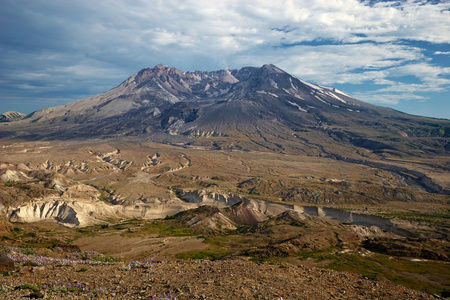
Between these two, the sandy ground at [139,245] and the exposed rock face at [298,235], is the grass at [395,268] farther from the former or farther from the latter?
the sandy ground at [139,245]

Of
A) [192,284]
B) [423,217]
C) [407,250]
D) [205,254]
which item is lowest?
[423,217]

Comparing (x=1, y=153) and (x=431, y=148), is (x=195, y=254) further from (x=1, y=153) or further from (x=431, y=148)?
(x=431, y=148)

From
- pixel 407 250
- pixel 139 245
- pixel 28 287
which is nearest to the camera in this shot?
pixel 28 287

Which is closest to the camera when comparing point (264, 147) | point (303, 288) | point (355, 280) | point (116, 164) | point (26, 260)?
point (303, 288)

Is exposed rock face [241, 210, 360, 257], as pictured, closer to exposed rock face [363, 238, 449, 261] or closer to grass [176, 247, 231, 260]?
exposed rock face [363, 238, 449, 261]

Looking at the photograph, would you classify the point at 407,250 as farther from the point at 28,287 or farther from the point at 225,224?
the point at 28,287

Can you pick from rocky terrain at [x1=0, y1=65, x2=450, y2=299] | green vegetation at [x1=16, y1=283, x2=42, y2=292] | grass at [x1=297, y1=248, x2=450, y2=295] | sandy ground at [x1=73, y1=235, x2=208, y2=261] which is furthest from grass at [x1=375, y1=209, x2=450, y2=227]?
green vegetation at [x1=16, y1=283, x2=42, y2=292]

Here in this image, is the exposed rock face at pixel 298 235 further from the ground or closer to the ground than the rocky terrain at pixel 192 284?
closer to the ground

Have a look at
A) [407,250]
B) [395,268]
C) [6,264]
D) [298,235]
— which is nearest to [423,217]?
[407,250]

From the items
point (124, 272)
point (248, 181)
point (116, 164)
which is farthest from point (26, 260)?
point (116, 164)

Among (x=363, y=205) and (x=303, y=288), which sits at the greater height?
(x=303, y=288)

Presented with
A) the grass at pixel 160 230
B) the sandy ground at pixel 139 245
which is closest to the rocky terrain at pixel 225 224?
the sandy ground at pixel 139 245
